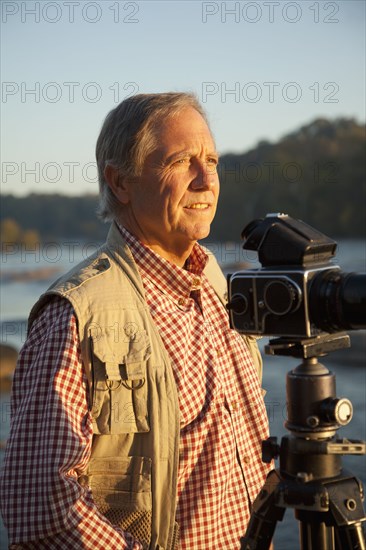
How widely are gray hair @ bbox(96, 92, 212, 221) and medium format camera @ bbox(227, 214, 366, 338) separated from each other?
609 mm

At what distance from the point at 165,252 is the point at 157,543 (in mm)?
730

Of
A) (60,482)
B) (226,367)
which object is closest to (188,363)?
(226,367)

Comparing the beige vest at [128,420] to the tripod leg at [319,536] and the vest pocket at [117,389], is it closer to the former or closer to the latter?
the vest pocket at [117,389]

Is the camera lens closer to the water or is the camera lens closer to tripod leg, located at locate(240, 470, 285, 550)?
the water

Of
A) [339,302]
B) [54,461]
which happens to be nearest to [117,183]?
[54,461]

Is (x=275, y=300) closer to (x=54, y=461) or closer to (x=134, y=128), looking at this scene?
(x=54, y=461)

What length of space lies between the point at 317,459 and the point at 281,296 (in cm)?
30

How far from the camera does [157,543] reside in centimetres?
193

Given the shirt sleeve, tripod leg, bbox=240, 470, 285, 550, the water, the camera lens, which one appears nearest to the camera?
the camera lens

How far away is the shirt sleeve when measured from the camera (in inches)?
71.6

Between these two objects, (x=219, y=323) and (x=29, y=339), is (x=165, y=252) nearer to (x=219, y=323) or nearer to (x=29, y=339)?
(x=219, y=323)

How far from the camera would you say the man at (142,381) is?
1846 millimetres

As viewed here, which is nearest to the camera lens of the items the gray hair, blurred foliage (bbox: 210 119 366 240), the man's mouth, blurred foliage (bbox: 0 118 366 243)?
the man's mouth

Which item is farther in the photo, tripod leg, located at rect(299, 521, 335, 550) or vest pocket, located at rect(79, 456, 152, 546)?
vest pocket, located at rect(79, 456, 152, 546)
